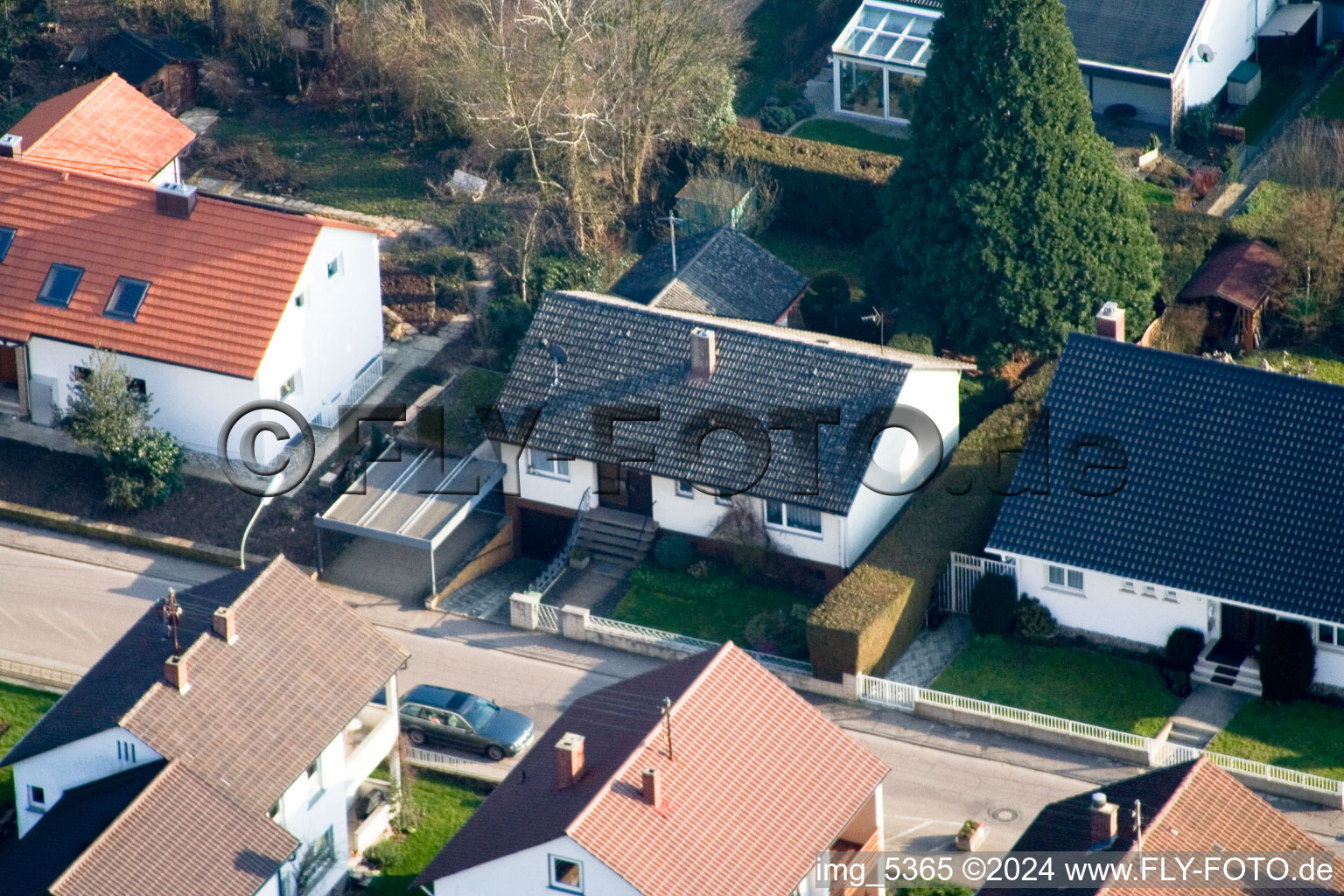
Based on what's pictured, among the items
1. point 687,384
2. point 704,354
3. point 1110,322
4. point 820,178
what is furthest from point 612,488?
point 820,178

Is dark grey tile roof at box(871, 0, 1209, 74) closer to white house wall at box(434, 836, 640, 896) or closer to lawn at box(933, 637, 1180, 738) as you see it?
lawn at box(933, 637, 1180, 738)

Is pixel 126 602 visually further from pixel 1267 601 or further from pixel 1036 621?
pixel 1267 601

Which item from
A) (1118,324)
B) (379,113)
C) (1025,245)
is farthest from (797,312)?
(379,113)

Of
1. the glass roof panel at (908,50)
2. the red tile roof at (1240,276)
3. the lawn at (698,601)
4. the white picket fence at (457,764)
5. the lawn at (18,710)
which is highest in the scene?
the glass roof panel at (908,50)

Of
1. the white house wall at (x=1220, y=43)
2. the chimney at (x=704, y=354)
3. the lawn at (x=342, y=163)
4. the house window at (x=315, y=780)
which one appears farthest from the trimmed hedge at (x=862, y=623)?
the white house wall at (x=1220, y=43)

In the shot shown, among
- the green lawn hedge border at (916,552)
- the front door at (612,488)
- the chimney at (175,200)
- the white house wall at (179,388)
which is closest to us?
the green lawn hedge border at (916,552)

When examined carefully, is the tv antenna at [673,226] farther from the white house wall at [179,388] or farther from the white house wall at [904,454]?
the white house wall at [179,388]

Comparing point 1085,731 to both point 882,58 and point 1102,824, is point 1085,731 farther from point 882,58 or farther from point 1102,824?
point 882,58
